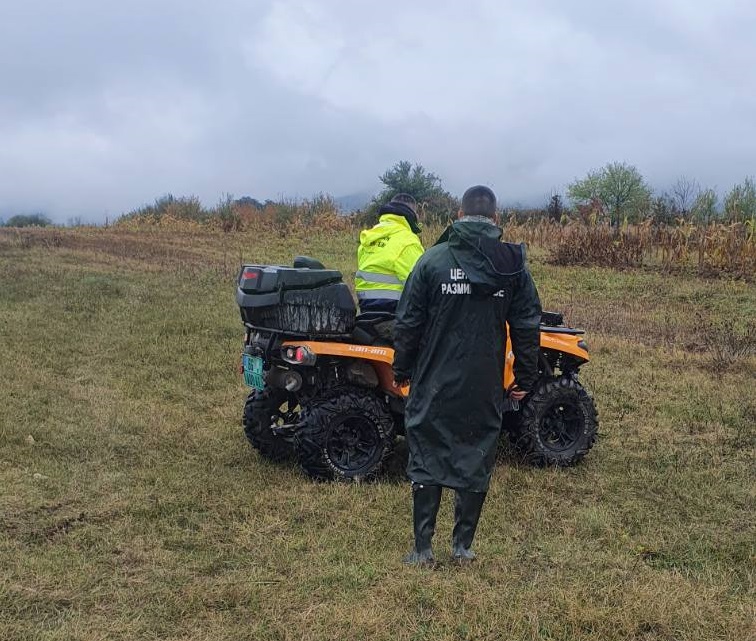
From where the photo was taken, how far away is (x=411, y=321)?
3.81 metres

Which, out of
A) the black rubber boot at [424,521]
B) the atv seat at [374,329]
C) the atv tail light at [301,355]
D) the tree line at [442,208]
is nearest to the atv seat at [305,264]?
the atv seat at [374,329]

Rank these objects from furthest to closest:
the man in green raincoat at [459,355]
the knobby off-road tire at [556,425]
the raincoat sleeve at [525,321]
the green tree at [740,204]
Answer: the green tree at [740,204], the knobby off-road tire at [556,425], the raincoat sleeve at [525,321], the man in green raincoat at [459,355]

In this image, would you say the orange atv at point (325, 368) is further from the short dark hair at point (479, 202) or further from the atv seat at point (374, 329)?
the short dark hair at point (479, 202)

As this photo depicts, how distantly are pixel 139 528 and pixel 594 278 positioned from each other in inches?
481

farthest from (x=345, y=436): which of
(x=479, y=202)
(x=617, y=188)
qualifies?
(x=617, y=188)

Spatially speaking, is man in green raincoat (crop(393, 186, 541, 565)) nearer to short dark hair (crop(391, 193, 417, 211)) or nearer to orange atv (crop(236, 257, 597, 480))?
orange atv (crop(236, 257, 597, 480))

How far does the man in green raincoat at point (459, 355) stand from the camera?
3742mm

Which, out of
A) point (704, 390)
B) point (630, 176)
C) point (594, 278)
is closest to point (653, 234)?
point (594, 278)

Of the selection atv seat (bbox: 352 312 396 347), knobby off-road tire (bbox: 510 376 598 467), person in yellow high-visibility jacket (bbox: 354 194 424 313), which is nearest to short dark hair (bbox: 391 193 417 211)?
person in yellow high-visibility jacket (bbox: 354 194 424 313)

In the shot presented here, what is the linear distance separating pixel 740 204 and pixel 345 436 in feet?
56.5

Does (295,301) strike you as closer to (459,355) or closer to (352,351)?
(352,351)

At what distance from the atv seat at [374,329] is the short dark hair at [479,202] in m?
1.44

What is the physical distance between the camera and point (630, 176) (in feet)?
109

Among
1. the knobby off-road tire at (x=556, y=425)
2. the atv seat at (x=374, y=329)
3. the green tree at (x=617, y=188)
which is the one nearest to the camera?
the atv seat at (x=374, y=329)
